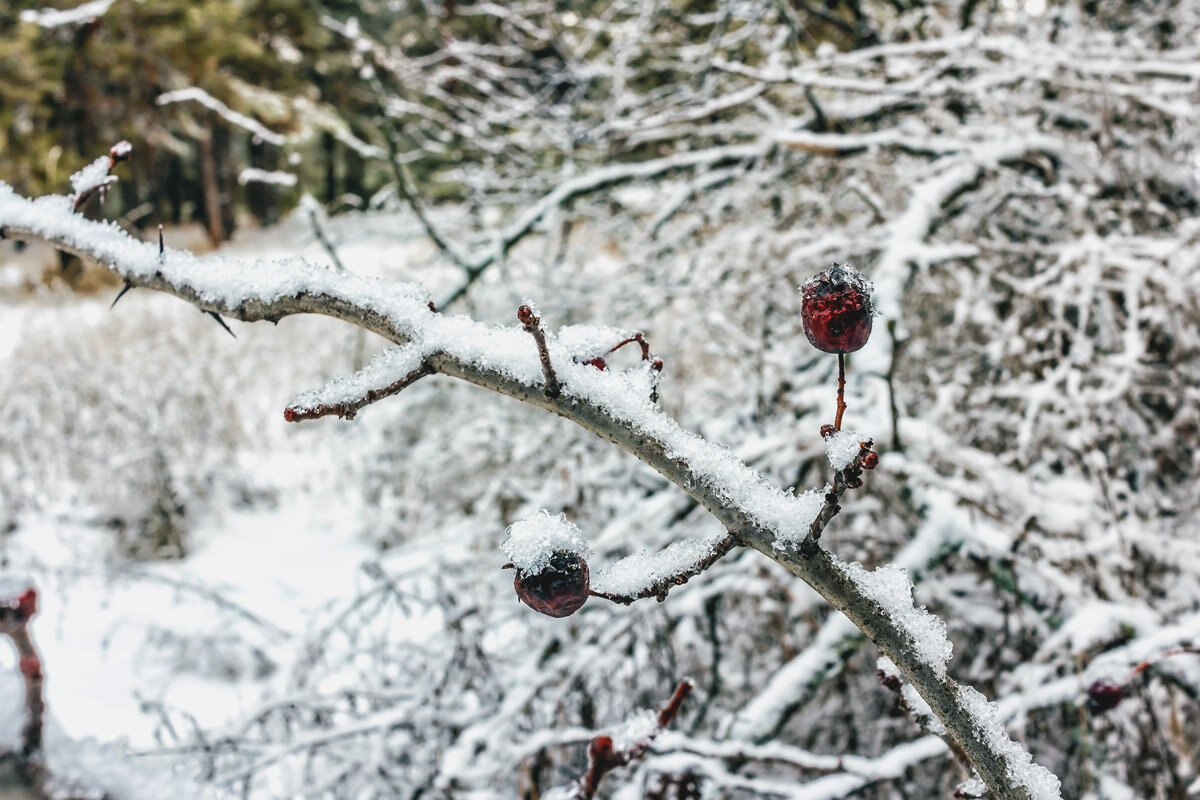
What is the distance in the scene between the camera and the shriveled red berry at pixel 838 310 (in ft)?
1.50

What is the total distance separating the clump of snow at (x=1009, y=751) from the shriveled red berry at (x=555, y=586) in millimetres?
229

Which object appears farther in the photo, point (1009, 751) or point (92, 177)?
point (92, 177)

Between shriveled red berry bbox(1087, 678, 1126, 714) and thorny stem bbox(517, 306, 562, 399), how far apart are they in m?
0.75

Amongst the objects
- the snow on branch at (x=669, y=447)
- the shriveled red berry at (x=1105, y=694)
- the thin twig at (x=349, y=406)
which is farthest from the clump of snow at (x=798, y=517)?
the shriveled red berry at (x=1105, y=694)

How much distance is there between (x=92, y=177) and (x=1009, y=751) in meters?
0.75

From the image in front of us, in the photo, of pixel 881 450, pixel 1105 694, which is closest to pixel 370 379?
pixel 1105 694

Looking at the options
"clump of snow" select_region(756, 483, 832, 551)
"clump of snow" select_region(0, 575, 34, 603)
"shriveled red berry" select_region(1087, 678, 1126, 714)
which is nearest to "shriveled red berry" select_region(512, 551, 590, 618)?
"clump of snow" select_region(756, 483, 832, 551)

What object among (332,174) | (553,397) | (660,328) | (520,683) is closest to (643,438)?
(553,397)

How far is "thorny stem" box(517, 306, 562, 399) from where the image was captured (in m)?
0.42

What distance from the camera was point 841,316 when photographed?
458mm

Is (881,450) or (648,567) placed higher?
(881,450)

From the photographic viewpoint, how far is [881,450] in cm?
153

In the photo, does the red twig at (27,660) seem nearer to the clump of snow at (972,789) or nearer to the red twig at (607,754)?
the red twig at (607,754)

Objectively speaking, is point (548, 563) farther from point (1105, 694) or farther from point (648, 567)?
point (1105, 694)
